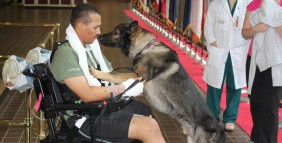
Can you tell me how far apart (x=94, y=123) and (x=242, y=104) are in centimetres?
350

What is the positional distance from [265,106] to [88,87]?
1799 millimetres

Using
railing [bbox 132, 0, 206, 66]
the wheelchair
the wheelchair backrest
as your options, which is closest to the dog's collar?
the wheelchair

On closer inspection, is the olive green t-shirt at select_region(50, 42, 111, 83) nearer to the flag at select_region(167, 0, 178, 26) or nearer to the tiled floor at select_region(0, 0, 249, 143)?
the tiled floor at select_region(0, 0, 249, 143)

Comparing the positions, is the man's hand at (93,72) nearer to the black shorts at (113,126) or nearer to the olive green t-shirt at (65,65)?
the olive green t-shirt at (65,65)

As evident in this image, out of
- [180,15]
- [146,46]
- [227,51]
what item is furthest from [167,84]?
[180,15]

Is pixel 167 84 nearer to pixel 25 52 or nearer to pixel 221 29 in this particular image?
pixel 221 29

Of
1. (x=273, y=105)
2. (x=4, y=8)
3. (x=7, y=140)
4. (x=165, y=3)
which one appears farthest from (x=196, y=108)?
(x=4, y=8)

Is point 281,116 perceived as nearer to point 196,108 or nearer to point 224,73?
point 224,73

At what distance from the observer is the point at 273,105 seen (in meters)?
3.90

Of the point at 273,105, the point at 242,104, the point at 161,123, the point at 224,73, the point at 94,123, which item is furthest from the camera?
the point at 242,104

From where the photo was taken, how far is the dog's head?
382cm

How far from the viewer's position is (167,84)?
3736 millimetres

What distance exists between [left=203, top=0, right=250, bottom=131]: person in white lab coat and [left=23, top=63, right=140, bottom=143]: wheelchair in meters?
2.00

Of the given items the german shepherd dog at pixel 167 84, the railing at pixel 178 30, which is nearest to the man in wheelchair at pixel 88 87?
the german shepherd dog at pixel 167 84
